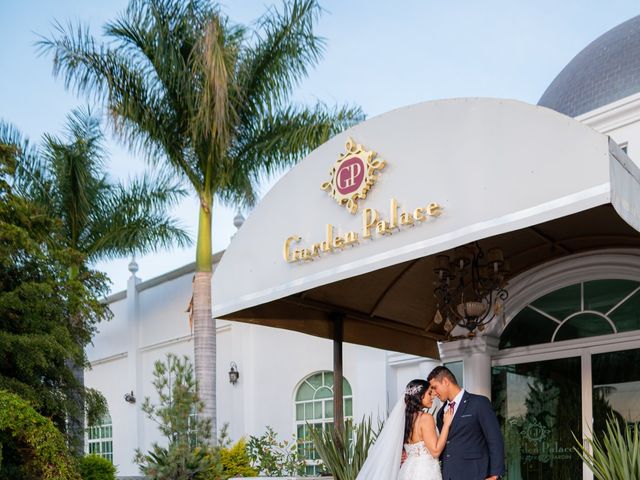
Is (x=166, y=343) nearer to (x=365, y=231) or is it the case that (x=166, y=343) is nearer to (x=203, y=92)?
(x=203, y=92)

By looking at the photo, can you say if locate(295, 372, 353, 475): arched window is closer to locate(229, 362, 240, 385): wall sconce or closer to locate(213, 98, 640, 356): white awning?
locate(229, 362, 240, 385): wall sconce

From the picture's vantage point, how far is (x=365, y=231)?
24.6ft

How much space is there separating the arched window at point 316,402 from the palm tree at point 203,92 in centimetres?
288

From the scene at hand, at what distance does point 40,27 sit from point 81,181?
15.1 ft

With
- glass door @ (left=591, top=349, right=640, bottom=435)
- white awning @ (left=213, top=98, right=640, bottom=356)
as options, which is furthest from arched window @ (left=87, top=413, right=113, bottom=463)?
glass door @ (left=591, top=349, right=640, bottom=435)

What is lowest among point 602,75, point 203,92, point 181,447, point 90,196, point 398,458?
point 181,447

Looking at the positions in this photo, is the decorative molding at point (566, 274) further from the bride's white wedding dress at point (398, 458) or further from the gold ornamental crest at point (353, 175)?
the gold ornamental crest at point (353, 175)

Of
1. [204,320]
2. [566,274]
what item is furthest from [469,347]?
[204,320]

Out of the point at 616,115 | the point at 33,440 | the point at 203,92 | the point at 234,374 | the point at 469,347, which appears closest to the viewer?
the point at 469,347

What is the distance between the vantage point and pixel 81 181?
64.9ft

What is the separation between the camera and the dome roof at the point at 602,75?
13.0m

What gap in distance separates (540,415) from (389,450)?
2.88 m

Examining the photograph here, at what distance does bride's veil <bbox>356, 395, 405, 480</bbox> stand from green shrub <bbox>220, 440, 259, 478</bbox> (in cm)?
567

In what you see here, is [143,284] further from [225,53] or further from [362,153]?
[362,153]
